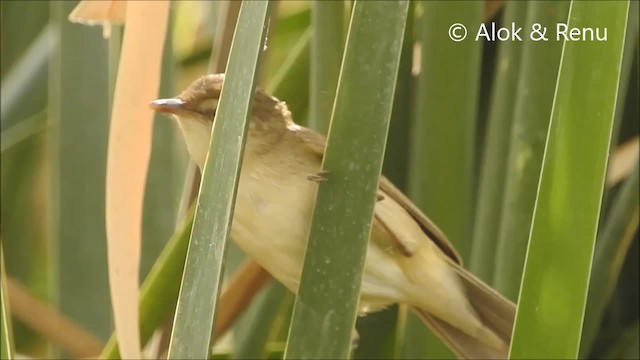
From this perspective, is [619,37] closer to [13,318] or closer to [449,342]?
[449,342]

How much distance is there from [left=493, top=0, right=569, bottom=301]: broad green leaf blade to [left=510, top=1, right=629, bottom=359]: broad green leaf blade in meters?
0.21

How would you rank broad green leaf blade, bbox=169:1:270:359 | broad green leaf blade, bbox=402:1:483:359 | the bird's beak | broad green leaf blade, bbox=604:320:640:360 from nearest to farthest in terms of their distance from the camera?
broad green leaf blade, bbox=169:1:270:359 < the bird's beak < broad green leaf blade, bbox=402:1:483:359 < broad green leaf blade, bbox=604:320:640:360

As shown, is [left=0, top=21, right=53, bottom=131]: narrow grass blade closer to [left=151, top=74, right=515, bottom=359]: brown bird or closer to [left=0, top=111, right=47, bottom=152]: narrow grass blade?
[left=0, top=111, right=47, bottom=152]: narrow grass blade

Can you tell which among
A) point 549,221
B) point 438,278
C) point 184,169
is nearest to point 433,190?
point 438,278

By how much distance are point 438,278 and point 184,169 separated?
0.35m

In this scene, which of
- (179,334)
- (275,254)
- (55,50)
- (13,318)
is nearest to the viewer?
(179,334)

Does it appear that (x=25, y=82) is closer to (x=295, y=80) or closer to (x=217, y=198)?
(x=295, y=80)

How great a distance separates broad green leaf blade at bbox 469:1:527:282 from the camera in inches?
30.3

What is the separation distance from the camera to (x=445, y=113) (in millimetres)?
723

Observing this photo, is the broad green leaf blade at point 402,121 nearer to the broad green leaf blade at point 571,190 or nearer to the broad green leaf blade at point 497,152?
the broad green leaf blade at point 497,152

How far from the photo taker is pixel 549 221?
0.51 metres

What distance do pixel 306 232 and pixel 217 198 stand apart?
222 millimetres

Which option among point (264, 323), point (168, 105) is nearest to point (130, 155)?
point (168, 105)

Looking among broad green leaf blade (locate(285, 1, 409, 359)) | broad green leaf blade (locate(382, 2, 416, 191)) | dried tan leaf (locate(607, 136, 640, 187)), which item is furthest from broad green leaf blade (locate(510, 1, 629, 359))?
dried tan leaf (locate(607, 136, 640, 187))
